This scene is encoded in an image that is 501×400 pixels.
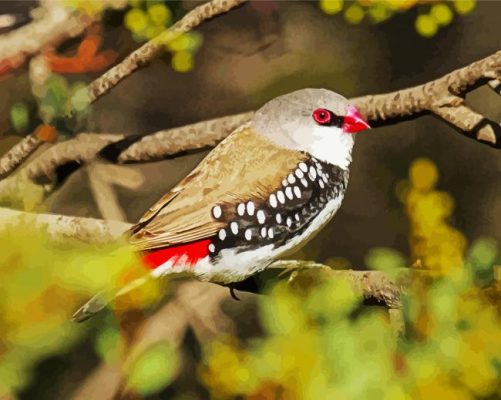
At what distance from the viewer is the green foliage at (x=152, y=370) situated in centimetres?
118

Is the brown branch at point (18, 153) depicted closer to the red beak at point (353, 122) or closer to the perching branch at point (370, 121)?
the perching branch at point (370, 121)

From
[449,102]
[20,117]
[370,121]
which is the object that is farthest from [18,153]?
[449,102]

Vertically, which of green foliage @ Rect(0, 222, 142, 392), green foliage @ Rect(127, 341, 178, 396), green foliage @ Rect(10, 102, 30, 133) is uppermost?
green foliage @ Rect(10, 102, 30, 133)

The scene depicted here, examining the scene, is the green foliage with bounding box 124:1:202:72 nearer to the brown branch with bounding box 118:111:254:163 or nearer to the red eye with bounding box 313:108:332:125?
the brown branch with bounding box 118:111:254:163

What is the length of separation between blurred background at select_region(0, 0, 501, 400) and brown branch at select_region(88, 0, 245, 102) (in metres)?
0.01

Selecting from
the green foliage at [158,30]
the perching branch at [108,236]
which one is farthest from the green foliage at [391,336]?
the green foliage at [158,30]

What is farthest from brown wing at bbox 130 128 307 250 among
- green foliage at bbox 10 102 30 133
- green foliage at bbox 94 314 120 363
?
green foliage at bbox 10 102 30 133

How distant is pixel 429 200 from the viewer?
1.20 meters

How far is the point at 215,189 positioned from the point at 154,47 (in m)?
0.24

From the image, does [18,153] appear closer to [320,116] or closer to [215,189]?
[215,189]

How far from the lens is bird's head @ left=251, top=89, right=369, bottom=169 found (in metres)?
1.18

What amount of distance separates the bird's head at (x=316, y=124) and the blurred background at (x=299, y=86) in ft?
0.12

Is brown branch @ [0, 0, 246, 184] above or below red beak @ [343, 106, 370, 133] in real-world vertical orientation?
above

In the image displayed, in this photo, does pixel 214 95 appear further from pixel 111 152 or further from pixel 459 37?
pixel 459 37
